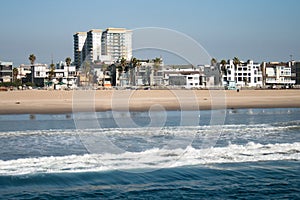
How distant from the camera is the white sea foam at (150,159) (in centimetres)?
1005

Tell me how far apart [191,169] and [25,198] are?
12.8 ft

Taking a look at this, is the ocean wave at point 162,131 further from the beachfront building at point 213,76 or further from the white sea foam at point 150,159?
the beachfront building at point 213,76

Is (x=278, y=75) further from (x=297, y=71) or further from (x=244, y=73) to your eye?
(x=244, y=73)

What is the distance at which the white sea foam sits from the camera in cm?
1005

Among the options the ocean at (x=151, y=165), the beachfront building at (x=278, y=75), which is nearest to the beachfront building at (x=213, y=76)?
the ocean at (x=151, y=165)

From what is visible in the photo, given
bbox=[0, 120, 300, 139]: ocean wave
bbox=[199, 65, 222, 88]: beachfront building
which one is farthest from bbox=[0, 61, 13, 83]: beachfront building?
bbox=[0, 120, 300, 139]: ocean wave

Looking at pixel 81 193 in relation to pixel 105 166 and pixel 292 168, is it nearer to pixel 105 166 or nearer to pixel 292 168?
pixel 105 166

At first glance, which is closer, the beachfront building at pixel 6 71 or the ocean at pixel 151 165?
the ocean at pixel 151 165

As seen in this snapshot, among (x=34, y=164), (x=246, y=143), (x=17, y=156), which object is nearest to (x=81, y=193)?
(x=34, y=164)

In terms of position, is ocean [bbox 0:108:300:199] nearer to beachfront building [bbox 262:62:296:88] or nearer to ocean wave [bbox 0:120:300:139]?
ocean wave [bbox 0:120:300:139]

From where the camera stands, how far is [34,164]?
10.5m

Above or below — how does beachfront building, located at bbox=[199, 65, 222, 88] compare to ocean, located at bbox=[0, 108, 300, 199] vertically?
above

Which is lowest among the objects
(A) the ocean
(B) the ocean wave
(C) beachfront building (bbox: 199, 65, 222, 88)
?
(A) the ocean

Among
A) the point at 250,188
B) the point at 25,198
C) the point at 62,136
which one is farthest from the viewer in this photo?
the point at 62,136
